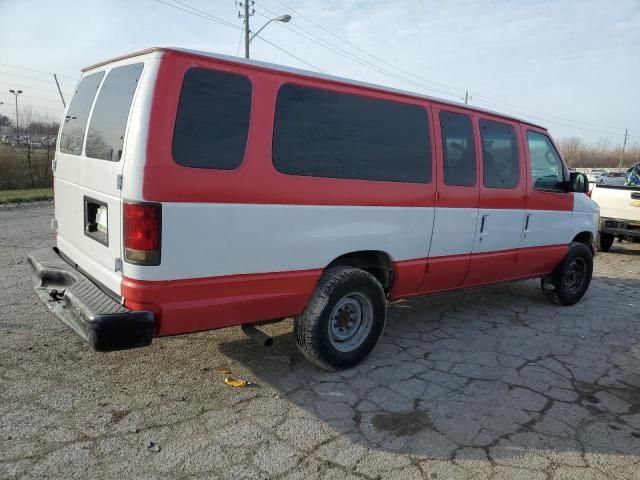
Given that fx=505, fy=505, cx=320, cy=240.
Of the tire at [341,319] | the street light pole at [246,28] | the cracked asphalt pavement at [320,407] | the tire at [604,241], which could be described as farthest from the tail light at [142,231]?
the street light pole at [246,28]

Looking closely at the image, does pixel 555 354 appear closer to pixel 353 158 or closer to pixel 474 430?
pixel 474 430

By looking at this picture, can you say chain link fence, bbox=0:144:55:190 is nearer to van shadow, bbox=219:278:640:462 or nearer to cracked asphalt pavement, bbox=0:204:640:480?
cracked asphalt pavement, bbox=0:204:640:480

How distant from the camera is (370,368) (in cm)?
408

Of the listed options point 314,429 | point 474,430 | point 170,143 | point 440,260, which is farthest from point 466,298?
point 170,143

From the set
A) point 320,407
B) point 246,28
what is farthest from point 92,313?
point 246,28

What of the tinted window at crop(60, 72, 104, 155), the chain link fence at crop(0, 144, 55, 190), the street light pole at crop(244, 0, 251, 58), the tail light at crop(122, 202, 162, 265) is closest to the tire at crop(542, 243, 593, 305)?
the tail light at crop(122, 202, 162, 265)

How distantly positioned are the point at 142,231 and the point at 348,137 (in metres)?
1.65

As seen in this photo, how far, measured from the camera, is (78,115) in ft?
13.0

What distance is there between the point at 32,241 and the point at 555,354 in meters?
7.71

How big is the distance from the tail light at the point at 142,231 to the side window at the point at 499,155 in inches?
128

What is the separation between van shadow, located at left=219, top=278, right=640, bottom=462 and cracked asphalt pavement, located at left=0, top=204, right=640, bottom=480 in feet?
0.05

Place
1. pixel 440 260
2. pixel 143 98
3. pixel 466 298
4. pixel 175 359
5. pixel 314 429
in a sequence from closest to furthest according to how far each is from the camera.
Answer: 1. pixel 143 98
2. pixel 314 429
3. pixel 175 359
4. pixel 440 260
5. pixel 466 298

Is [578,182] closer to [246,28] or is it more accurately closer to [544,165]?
[544,165]

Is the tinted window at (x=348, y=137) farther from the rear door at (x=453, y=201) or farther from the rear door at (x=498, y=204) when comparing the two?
the rear door at (x=498, y=204)
